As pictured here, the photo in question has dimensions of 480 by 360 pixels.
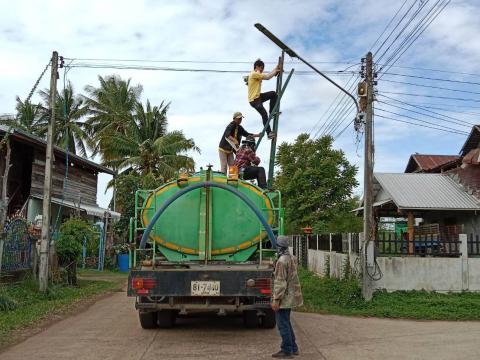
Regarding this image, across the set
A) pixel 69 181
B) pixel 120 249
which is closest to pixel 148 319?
pixel 120 249

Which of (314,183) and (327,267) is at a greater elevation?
(314,183)

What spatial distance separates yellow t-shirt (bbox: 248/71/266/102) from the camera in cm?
984

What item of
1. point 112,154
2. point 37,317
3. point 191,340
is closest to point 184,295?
point 191,340

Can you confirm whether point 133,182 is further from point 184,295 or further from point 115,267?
point 184,295

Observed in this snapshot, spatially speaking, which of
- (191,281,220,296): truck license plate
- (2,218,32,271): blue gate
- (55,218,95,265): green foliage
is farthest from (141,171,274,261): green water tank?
(55,218,95,265): green foliage

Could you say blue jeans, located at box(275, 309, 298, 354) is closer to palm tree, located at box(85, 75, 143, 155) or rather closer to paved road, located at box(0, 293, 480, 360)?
paved road, located at box(0, 293, 480, 360)

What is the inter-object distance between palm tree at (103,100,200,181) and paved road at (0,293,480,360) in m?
20.7

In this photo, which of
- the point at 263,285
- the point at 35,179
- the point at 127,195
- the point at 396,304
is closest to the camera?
the point at 263,285

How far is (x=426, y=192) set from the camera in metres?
19.7

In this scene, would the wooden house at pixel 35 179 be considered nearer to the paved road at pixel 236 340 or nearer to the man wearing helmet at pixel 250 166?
the paved road at pixel 236 340

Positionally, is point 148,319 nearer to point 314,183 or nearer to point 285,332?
point 285,332

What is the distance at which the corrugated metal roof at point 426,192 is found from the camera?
18.4 m

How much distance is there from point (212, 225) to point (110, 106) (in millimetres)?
29735

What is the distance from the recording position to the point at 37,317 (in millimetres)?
9719
